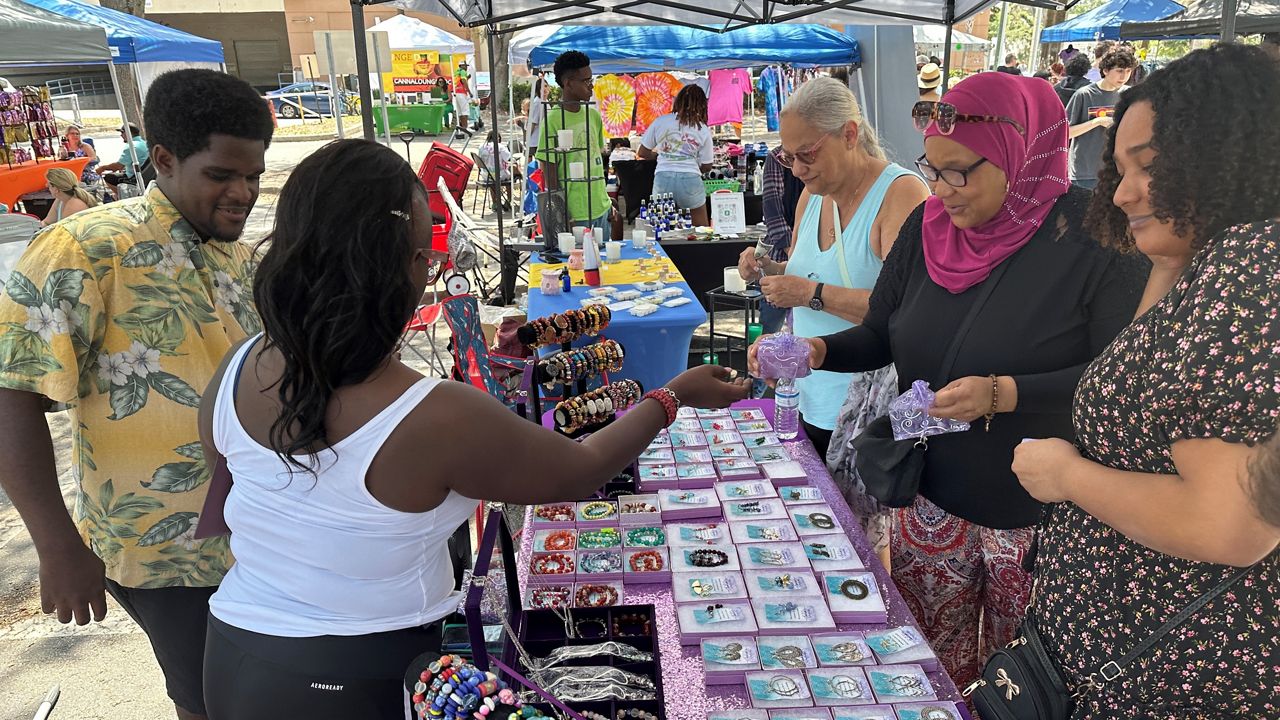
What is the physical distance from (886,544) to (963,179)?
978 millimetres

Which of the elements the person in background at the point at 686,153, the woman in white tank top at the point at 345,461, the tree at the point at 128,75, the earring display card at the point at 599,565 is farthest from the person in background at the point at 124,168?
the woman in white tank top at the point at 345,461

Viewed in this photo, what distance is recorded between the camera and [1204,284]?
100 cm

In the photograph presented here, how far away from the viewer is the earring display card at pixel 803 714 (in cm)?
130

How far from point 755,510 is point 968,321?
26.4 inches

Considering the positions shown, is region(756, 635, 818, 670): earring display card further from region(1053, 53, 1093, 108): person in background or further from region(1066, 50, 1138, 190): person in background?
region(1053, 53, 1093, 108): person in background

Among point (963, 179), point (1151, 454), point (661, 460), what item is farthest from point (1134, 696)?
point (661, 460)

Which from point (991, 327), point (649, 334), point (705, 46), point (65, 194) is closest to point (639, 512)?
point (991, 327)

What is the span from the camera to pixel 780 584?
1.63 metres

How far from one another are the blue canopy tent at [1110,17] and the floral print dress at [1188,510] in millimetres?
12176

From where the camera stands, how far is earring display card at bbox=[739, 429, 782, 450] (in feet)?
7.60

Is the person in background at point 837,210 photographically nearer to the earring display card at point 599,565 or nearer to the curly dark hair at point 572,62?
the earring display card at point 599,565

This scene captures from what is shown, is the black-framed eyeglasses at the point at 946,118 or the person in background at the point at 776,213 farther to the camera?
the person in background at the point at 776,213

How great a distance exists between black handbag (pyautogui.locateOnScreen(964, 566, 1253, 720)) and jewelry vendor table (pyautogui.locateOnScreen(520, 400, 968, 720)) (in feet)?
0.18

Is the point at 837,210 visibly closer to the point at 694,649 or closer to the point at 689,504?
the point at 689,504
